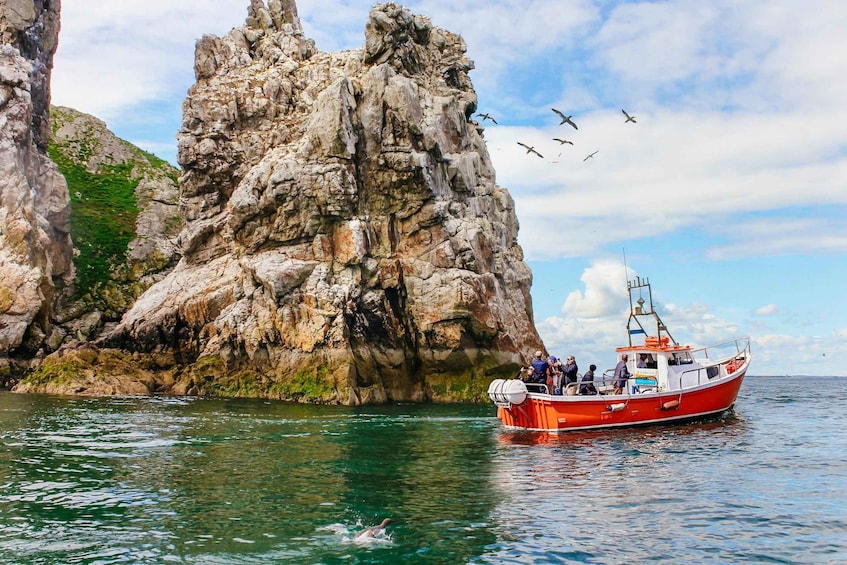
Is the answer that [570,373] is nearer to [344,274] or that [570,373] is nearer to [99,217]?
[344,274]

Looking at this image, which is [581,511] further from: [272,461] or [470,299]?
[470,299]

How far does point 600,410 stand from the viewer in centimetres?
3031

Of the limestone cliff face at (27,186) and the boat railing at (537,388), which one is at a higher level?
the limestone cliff face at (27,186)

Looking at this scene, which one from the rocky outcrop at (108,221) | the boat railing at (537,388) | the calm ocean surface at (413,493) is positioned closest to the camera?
the calm ocean surface at (413,493)

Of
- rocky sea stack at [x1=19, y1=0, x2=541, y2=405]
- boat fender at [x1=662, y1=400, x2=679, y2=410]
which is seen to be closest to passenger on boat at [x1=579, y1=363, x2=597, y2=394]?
boat fender at [x1=662, y1=400, x2=679, y2=410]

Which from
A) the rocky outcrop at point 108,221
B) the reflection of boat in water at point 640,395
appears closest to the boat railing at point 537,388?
the reflection of boat in water at point 640,395

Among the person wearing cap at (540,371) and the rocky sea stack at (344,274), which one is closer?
the person wearing cap at (540,371)

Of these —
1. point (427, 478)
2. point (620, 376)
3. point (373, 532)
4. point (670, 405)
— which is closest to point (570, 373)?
point (620, 376)

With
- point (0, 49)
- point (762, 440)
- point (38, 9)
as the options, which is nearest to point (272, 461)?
point (762, 440)

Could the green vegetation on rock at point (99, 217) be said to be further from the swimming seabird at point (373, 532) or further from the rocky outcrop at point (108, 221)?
the swimming seabird at point (373, 532)

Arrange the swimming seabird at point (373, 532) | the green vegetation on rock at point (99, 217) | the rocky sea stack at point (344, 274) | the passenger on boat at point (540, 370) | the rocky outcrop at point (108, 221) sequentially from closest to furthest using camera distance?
the swimming seabird at point (373, 532) < the passenger on boat at point (540, 370) < the rocky sea stack at point (344, 274) < the rocky outcrop at point (108, 221) < the green vegetation on rock at point (99, 217)

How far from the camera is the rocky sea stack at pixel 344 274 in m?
45.9

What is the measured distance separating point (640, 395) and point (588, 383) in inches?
95.6

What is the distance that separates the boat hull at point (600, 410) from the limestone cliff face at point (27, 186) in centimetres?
3860
